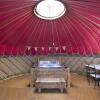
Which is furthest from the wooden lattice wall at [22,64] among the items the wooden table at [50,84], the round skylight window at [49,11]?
the round skylight window at [49,11]

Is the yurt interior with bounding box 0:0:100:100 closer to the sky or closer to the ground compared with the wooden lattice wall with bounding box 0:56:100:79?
closer to the sky

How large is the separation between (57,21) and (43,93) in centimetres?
315

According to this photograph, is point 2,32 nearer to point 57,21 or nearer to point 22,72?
point 57,21

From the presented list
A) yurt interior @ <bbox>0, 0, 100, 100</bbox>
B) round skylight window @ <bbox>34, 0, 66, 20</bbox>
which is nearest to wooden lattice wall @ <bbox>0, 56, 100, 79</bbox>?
yurt interior @ <bbox>0, 0, 100, 100</bbox>

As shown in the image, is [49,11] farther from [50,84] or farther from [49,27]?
[50,84]

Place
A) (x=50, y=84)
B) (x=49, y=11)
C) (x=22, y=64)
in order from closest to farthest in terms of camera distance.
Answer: (x=49, y=11), (x=50, y=84), (x=22, y=64)

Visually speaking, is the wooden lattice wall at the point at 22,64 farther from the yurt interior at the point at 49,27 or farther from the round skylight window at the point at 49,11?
the round skylight window at the point at 49,11

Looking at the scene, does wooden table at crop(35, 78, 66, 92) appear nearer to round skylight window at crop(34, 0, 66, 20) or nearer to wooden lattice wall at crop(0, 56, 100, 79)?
wooden lattice wall at crop(0, 56, 100, 79)

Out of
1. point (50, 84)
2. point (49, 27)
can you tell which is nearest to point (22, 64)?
point (50, 84)

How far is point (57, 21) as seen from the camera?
97 centimetres

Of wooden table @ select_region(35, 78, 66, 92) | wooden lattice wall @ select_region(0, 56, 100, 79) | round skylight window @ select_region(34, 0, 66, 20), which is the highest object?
round skylight window @ select_region(34, 0, 66, 20)

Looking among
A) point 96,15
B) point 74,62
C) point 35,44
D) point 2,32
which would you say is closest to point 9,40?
point 2,32

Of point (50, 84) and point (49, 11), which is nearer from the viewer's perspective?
point (49, 11)

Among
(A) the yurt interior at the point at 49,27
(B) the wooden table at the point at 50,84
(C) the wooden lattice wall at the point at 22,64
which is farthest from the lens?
(C) the wooden lattice wall at the point at 22,64
